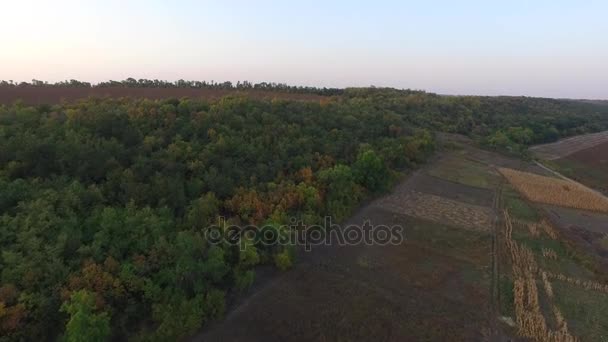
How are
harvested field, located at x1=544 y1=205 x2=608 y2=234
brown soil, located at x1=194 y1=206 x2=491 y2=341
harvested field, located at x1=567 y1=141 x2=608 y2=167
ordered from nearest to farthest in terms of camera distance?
brown soil, located at x1=194 y1=206 x2=491 y2=341 < harvested field, located at x1=544 y1=205 x2=608 y2=234 < harvested field, located at x1=567 y1=141 x2=608 y2=167

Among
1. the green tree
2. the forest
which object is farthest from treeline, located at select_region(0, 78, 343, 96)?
the green tree

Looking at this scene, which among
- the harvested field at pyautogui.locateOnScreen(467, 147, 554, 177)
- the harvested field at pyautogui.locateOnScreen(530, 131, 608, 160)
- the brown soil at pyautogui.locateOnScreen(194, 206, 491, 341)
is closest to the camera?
the brown soil at pyautogui.locateOnScreen(194, 206, 491, 341)

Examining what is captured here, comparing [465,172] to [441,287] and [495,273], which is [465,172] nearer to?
[495,273]

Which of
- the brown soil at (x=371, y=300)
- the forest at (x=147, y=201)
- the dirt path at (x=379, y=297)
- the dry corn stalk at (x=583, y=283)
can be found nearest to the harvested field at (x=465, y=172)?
the forest at (x=147, y=201)

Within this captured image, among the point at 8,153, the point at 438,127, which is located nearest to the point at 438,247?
the point at 8,153

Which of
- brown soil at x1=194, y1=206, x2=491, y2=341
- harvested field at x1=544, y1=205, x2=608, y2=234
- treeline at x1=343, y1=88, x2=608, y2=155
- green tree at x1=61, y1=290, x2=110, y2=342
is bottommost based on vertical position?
brown soil at x1=194, y1=206, x2=491, y2=341

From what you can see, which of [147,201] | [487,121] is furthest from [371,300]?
[487,121]

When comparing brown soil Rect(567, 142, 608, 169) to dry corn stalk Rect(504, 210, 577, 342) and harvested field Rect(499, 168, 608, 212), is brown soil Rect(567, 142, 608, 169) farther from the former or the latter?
dry corn stalk Rect(504, 210, 577, 342)

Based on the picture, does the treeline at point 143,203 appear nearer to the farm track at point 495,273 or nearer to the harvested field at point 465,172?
the farm track at point 495,273
